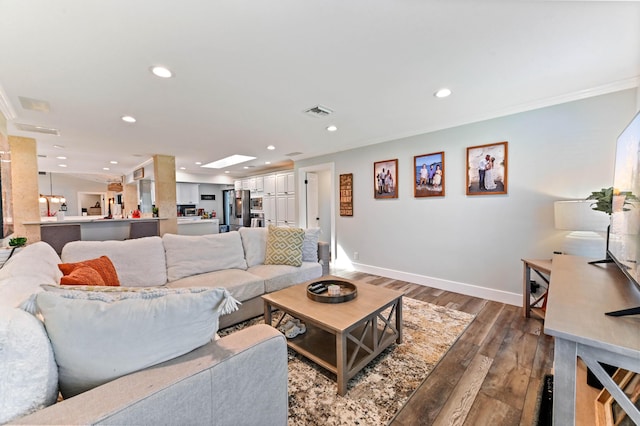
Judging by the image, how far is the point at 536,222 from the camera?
2.75m

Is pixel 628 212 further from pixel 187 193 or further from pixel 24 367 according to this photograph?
pixel 187 193

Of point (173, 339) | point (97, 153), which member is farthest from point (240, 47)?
point (97, 153)

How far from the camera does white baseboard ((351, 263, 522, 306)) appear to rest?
2940 millimetres

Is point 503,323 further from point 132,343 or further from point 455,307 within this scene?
point 132,343

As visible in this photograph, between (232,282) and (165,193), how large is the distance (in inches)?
137

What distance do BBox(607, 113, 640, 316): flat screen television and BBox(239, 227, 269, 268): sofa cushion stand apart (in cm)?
290

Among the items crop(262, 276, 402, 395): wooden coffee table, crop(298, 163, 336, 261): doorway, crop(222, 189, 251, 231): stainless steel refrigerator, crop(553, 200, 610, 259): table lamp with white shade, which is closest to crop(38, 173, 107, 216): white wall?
crop(222, 189, 251, 231): stainless steel refrigerator

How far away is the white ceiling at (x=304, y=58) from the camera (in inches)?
54.6

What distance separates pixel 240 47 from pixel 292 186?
4.24m

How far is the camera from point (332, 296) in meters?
1.93

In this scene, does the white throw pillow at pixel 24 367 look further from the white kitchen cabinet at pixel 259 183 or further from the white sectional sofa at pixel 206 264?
the white kitchen cabinet at pixel 259 183

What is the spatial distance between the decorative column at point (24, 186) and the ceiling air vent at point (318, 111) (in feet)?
14.6

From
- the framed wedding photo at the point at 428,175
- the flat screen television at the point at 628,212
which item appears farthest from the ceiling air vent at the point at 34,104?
the flat screen television at the point at 628,212

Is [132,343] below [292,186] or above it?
below
